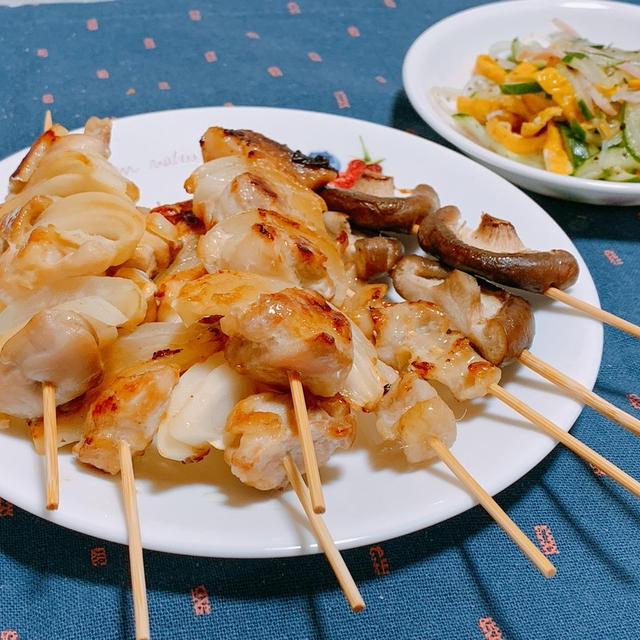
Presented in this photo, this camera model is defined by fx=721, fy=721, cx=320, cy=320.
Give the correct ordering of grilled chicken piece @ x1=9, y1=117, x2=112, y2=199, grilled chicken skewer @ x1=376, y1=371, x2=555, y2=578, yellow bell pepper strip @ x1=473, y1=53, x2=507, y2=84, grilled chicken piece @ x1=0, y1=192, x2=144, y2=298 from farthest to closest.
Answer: yellow bell pepper strip @ x1=473, y1=53, x2=507, y2=84 < grilled chicken piece @ x1=9, y1=117, x2=112, y2=199 < grilled chicken piece @ x1=0, y1=192, x2=144, y2=298 < grilled chicken skewer @ x1=376, y1=371, x2=555, y2=578

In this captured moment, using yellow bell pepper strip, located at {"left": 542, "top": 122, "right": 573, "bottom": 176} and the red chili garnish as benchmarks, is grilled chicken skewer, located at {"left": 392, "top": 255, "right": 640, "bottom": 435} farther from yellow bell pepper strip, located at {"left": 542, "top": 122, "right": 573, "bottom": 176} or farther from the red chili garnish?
yellow bell pepper strip, located at {"left": 542, "top": 122, "right": 573, "bottom": 176}

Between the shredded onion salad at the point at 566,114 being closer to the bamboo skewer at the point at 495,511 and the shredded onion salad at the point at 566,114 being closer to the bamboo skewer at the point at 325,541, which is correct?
the bamboo skewer at the point at 495,511

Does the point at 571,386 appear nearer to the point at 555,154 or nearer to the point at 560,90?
the point at 555,154

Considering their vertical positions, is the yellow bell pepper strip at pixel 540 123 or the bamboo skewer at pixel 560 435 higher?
the bamboo skewer at pixel 560 435

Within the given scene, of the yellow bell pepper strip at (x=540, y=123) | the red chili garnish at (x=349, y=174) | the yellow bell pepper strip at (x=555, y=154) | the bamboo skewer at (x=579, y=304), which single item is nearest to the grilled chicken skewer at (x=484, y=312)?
the bamboo skewer at (x=579, y=304)

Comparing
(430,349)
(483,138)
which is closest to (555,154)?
(483,138)

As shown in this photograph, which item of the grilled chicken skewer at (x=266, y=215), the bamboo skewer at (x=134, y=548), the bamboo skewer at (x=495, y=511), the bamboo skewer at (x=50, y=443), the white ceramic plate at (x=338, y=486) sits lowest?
the white ceramic plate at (x=338, y=486)

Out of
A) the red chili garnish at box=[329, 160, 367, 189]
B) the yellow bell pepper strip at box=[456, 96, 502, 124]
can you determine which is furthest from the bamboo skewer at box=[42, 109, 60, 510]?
the yellow bell pepper strip at box=[456, 96, 502, 124]
